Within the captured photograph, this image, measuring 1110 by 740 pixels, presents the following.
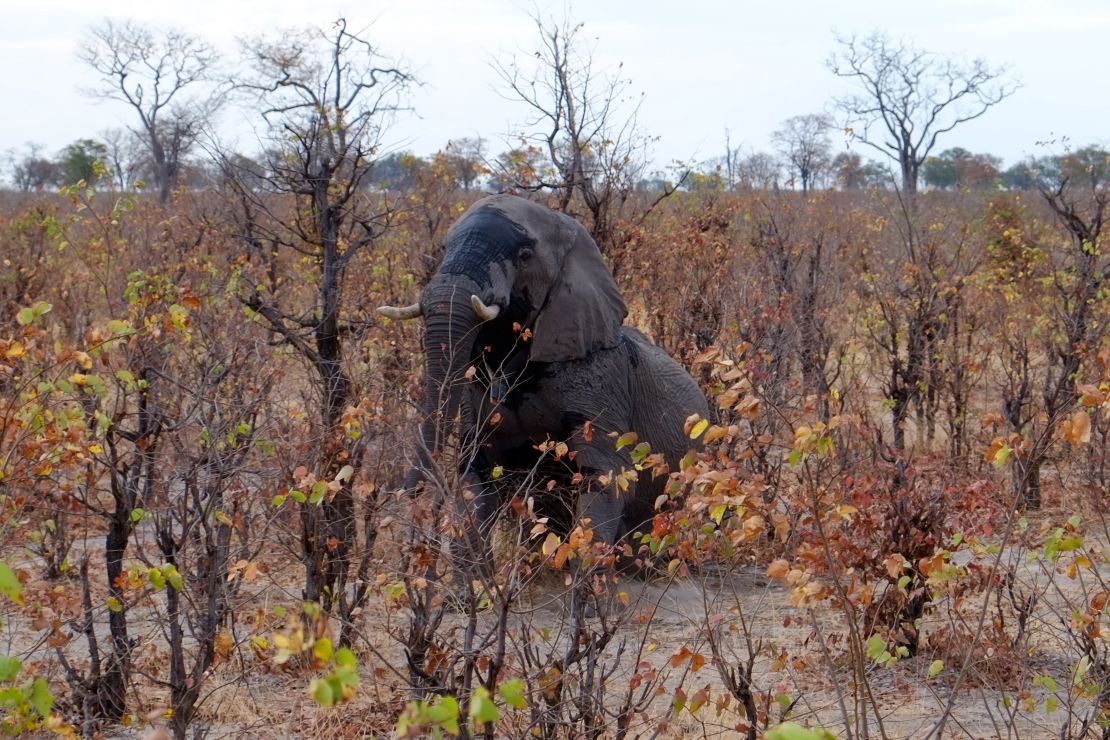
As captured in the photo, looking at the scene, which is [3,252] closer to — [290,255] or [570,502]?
[290,255]

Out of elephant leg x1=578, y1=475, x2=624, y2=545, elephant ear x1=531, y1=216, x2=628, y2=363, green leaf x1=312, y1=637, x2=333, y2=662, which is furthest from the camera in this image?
elephant ear x1=531, y1=216, x2=628, y2=363

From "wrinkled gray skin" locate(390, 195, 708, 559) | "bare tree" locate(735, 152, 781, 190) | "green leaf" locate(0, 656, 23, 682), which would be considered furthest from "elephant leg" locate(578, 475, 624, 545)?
"bare tree" locate(735, 152, 781, 190)

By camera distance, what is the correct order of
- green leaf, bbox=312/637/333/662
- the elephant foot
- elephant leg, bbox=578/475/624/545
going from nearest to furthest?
green leaf, bbox=312/637/333/662, the elephant foot, elephant leg, bbox=578/475/624/545

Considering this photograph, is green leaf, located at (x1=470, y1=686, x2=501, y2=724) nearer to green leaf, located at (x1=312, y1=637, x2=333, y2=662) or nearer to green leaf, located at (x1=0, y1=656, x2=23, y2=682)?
green leaf, located at (x1=312, y1=637, x2=333, y2=662)

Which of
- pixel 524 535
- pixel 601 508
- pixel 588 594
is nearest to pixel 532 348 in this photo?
pixel 601 508

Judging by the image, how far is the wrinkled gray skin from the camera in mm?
6457

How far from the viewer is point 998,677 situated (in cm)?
551

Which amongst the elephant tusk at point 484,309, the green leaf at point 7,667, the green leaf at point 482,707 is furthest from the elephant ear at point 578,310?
the green leaf at point 482,707

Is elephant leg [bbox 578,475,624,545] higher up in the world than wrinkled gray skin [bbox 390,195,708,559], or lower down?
lower down

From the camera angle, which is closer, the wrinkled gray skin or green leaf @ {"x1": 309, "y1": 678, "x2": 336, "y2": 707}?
green leaf @ {"x1": 309, "y1": 678, "x2": 336, "y2": 707}

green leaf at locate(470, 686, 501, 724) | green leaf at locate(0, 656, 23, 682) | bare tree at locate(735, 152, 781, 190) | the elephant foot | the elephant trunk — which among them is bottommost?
the elephant foot

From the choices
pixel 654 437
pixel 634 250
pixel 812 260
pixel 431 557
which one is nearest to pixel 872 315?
pixel 812 260

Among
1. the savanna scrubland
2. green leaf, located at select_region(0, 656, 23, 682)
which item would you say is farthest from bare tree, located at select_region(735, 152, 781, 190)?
green leaf, located at select_region(0, 656, 23, 682)

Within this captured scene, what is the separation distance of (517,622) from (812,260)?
6567 mm
